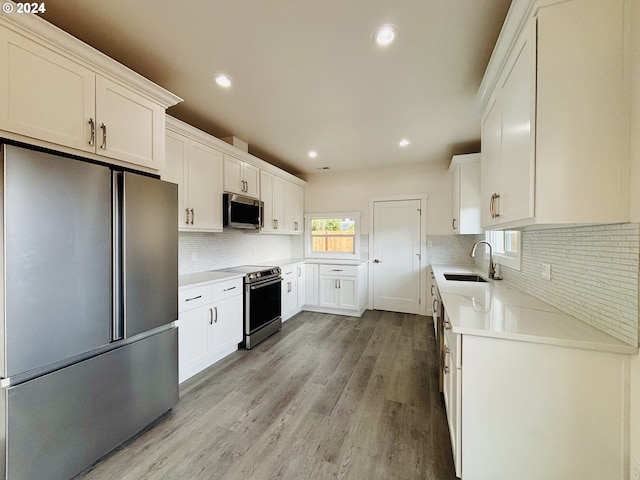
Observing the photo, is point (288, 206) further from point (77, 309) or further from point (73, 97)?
point (77, 309)

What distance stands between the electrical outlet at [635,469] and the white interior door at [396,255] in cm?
351

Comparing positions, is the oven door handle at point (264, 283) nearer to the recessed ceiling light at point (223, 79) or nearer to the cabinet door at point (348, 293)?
the cabinet door at point (348, 293)

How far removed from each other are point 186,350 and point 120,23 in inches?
97.3

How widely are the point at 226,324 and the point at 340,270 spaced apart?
7.04 ft

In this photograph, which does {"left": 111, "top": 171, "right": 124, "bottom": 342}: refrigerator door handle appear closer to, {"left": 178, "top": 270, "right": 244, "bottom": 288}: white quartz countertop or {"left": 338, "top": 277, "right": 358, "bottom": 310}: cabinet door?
{"left": 178, "top": 270, "right": 244, "bottom": 288}: white quartz countertop

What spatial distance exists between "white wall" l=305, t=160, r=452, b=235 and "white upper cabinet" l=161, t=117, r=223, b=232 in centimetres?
249

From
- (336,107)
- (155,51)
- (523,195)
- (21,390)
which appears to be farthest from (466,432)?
(155,51)

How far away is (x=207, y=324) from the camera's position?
8.67 feet

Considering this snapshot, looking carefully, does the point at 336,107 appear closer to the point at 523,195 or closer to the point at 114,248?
the point at 523,195

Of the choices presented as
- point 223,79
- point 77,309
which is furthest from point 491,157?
point 77,309

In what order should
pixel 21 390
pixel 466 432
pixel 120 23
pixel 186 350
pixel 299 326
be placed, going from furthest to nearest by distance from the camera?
pixel 299 326 → pixel 186 350 → pixel 120 23 → pixel 466 432 → pixel 21 390

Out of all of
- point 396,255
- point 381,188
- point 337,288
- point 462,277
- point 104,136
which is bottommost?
point 337,288

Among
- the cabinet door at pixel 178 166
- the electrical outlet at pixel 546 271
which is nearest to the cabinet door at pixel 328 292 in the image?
the cabinet door at pixel 178 166

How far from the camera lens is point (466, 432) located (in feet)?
4.42
